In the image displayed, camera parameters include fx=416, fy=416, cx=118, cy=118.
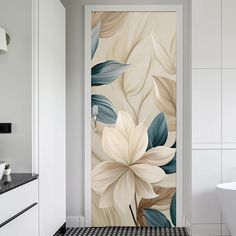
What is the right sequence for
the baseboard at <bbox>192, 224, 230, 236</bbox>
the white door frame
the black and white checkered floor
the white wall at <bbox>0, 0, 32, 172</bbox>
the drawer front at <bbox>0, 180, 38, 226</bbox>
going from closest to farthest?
the drawer front at <bbox>0, 180, 38, 226</bbox>
the white wall at <bbox>0, 0, 32, 172</bbox>
the baseboard at <bbox>192, 224, 230, 236</bbox>
the black and white checkered floor
the white door frame

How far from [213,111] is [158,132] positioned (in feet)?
2.10

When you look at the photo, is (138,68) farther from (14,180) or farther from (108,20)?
(14,180)

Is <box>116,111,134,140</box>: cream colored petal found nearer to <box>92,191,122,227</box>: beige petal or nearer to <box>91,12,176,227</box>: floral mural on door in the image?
<box>91,12,176,227</box>: floral mural on door

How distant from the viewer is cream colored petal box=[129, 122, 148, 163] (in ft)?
14.0

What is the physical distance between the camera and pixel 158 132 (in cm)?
427

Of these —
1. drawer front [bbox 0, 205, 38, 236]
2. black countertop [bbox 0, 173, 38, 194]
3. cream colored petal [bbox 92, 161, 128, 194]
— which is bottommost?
drawer front [bbox 0, 205, 38, 236]

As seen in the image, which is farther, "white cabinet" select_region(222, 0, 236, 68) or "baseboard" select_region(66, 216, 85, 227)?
"baseboard" select_region(66, 216, 85, 227)

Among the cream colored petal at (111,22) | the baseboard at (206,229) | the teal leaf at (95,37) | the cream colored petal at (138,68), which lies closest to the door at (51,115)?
the teal leaf at (95,37)

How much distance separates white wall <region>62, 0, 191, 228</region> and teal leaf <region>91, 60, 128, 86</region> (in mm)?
135

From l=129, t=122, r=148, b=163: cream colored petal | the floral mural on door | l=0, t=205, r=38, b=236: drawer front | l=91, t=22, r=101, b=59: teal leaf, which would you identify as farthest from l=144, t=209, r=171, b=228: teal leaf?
l=91, t=22, r=101, b=59: teal leaf

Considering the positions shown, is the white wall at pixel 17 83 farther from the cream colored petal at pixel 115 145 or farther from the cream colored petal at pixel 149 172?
the cream colored petal at pixel 149 172

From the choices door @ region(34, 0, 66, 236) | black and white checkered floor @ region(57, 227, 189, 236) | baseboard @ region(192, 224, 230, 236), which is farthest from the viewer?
black and white checkered floor @ region(57, 227, 189, 236)

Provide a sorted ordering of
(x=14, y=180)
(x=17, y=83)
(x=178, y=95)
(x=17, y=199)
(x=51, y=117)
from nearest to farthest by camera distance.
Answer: (x=17, y=199) < (x=14, y=180) < (x=17, y=83) < (x=51, y=117) < (x=178, y=95)


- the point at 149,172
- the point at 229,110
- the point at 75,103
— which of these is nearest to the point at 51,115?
the point at 75,103
